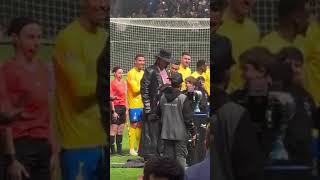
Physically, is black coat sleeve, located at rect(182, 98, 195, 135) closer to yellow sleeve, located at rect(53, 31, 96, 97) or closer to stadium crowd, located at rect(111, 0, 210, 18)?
yellow sleeve, located at rect(53, 31, 96, 97)

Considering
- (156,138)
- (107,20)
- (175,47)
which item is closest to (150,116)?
(156,138)

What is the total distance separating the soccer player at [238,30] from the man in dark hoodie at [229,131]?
0.03 m

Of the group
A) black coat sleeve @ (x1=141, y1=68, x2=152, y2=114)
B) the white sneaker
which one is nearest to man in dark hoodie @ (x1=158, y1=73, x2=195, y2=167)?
black coat sleeve @ (x1=141, y1=68, x2=152, y2=114)

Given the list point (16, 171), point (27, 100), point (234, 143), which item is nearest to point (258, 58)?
point (234, 143)

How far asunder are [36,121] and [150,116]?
6.37 metres

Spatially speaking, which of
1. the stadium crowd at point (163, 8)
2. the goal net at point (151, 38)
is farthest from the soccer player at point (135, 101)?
the stadium crowd at point (163, 8)

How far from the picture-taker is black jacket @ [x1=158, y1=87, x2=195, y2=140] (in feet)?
28.4

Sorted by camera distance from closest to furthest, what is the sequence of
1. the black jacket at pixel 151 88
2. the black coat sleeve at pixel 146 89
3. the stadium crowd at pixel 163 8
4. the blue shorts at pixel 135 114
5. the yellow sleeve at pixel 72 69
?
the yellow sleeve at pixel 72 69
the black jacket at pixel 151 88
the black coat sleeve at pixel 146 89
the blue shorts at pixel 135 114
the stadium crowd at pixel 163 8

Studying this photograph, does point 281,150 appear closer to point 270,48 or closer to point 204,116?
point 270,48

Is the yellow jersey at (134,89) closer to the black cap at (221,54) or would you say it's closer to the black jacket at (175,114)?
the black jacket at (175,114)

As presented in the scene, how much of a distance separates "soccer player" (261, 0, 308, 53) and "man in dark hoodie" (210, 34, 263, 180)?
20 cm

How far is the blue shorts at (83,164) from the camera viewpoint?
3.29 metres

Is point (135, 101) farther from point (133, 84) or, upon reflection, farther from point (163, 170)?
point (163, 170)

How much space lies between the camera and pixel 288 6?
10.4 ft
